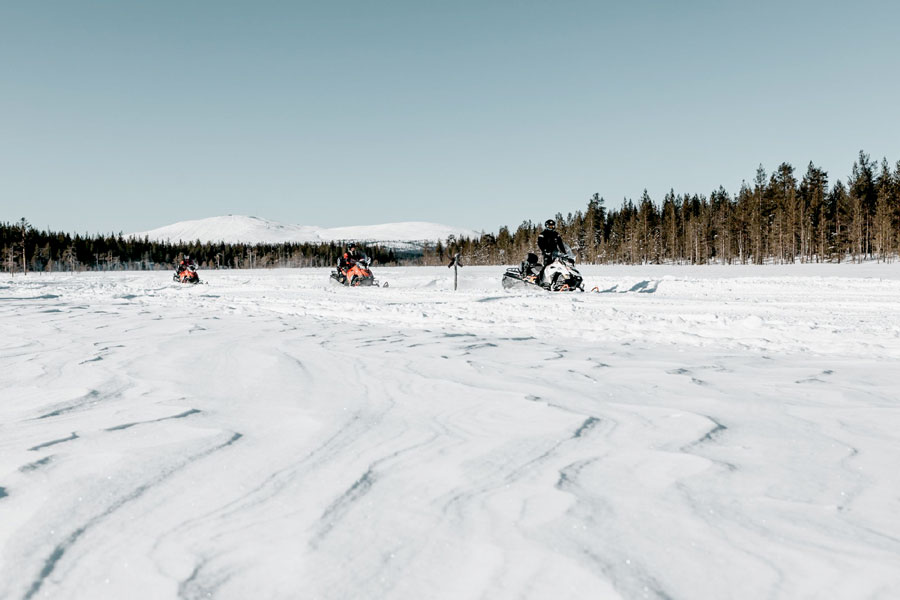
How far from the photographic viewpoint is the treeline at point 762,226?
60.4 metres

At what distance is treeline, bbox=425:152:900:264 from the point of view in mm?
60406

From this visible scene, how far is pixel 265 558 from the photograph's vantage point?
148 cm

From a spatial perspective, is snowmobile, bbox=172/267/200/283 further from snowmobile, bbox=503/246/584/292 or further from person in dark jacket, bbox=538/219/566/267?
person in dark jacket, bbox=538/219/566/267

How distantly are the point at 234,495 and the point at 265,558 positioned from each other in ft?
1.51

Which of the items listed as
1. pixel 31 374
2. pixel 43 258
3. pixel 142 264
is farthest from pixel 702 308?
pixel 142 264

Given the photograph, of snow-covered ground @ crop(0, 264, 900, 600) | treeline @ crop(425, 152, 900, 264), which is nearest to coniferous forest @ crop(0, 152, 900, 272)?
treeline @ crop(425, 152, 900, 264)

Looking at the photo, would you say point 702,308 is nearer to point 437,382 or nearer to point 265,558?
point 437,382

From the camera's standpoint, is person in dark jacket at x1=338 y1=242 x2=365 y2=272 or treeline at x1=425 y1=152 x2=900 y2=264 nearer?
person in dark jacket at x1=338 y1=242 x2=365 y2=272

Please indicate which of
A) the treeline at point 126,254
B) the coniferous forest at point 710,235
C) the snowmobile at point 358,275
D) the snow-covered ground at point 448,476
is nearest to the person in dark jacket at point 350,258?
the snowmobile at point 358,275

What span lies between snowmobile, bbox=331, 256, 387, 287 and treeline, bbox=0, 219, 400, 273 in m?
74.8

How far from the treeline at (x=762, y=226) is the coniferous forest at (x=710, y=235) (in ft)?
0.44

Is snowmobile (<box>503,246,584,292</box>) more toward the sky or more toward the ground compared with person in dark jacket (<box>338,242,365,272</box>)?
more toward the ground

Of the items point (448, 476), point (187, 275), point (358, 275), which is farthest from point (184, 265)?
point (448, 476)

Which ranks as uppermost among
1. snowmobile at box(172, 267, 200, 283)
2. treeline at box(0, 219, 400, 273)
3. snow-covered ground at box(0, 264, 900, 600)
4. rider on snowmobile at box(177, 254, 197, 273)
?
treeline at box(0, 219, 400, 273)
